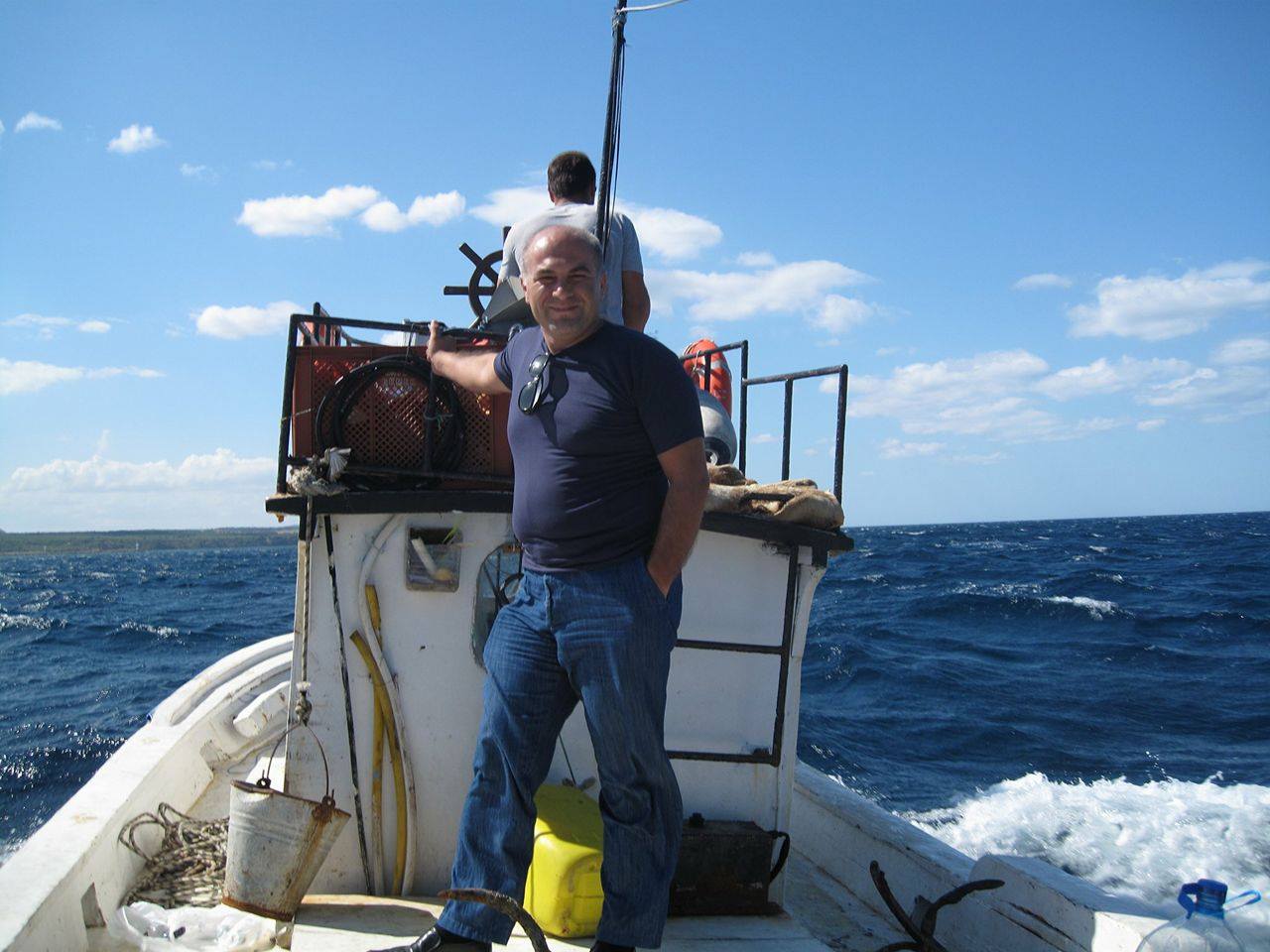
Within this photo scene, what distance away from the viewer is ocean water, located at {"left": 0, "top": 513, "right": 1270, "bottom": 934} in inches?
373

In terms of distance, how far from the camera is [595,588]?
293 centimetres

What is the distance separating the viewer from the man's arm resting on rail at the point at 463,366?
3.42 meters

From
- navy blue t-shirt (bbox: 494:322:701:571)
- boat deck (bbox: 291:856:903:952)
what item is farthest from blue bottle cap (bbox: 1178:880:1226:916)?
navy blue t-shirt (bbox: 494:322:701:571)

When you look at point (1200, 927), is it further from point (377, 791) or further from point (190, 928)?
point (190, 928)

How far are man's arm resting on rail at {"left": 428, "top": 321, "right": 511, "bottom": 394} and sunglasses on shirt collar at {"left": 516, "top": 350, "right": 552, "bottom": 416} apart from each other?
0.91ft

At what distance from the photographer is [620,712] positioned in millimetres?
2912

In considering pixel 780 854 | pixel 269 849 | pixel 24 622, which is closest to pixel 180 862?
pixel 269 849

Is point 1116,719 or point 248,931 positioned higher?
point 248,931

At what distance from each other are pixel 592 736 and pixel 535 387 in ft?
3.35

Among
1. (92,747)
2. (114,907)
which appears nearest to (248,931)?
(114,907)

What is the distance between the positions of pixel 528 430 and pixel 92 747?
1065 centimetres

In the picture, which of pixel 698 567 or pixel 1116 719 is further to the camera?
pixel 1116 719

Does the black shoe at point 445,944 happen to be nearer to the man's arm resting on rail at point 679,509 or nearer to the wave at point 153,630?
the man's arm resting on rail at point 679,509

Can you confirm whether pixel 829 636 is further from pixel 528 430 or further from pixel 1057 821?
pixel 528 430
